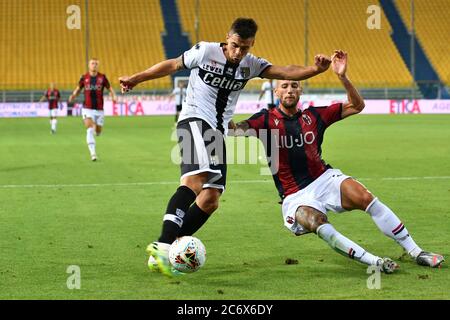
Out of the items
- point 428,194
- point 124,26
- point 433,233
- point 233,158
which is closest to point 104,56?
point 124,26

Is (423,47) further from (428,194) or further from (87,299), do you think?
(87,299)

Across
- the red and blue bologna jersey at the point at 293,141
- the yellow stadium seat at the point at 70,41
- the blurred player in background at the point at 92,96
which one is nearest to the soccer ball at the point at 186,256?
the red and blue bologna jersey at the point at 293,141

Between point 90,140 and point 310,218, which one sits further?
point 90,140

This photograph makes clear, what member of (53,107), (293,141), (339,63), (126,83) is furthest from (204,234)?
(53,107)

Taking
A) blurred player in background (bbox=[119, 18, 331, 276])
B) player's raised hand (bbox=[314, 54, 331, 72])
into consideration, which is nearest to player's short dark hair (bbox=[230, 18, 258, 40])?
blurred player in background (bbox=[119, 18, 331, 276])

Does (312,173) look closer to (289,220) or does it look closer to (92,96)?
(289,220)

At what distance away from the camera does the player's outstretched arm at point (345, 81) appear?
7.38m

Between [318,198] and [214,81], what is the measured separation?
4.56ft

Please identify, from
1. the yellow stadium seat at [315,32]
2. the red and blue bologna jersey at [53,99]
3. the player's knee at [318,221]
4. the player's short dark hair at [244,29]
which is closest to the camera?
the player's short dark hair at [244,29]

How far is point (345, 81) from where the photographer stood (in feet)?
24.5

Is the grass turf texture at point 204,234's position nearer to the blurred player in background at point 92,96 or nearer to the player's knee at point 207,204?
the player's knee at point 207,204

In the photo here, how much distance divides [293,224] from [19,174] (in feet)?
31.9

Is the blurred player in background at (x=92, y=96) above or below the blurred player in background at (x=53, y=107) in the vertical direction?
below

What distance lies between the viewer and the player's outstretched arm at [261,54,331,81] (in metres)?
7.45
